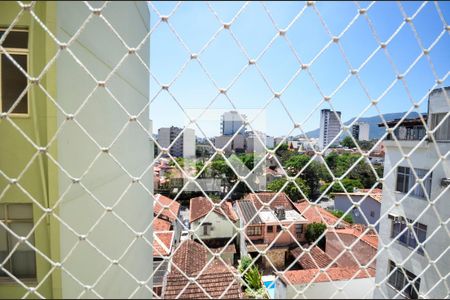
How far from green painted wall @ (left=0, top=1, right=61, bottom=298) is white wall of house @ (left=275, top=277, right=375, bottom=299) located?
1.93 ft

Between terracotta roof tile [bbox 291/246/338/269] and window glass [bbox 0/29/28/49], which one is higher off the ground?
window glass [bbox 0/29/28/49]

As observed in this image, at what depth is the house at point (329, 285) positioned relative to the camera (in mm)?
649

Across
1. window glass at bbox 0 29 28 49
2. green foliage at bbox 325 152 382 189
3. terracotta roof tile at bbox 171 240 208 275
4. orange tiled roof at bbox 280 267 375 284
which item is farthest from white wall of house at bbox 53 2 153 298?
terracotta roof tile at bbox 171 240 208 275

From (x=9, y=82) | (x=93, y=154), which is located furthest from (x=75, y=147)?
(x=9, y=82)

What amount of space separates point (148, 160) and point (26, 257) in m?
0.51

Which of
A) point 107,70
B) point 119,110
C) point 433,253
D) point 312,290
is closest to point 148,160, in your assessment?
point 119,110

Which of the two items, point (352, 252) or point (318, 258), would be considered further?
point (318, 258)

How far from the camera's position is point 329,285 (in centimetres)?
67

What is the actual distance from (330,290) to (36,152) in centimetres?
92

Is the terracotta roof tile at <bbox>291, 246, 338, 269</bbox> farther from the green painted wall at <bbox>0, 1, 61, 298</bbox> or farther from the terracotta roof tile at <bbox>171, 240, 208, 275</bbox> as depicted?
the terracotta roof tile at <bbox>171, 240, 208, 275</bbox>

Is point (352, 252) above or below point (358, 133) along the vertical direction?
below

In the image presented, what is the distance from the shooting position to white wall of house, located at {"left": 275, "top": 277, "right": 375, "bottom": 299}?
2.11 feet

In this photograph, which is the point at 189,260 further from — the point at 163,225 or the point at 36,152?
the point at 36,152

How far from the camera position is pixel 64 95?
1.94 feet
